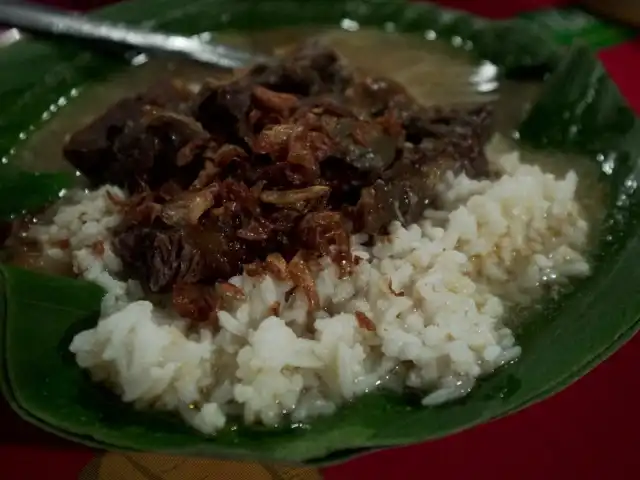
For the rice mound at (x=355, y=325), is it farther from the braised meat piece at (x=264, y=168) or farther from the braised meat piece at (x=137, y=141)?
the braised meat piece at (x=137, y=141)

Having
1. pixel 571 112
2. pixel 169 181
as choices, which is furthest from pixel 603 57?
pixel 169 181

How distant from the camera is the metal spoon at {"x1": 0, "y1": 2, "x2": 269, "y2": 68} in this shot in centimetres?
291

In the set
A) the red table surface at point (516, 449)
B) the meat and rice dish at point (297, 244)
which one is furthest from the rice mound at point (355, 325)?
the red table surface at point (516, 449)

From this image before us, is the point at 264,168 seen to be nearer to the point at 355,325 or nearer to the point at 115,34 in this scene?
the point at 355,325

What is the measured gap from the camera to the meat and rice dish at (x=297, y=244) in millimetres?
1644

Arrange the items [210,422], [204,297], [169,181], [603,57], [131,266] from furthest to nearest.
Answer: [603,57] → [169,181] → [131,266] → [204,297] → [210,422]

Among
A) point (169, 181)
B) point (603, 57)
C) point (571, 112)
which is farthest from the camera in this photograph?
point (603, 57)

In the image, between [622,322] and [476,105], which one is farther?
[476,105]

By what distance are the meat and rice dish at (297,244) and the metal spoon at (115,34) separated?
645 millimetres

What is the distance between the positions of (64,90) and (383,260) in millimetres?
1599

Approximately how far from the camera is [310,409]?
1.63m

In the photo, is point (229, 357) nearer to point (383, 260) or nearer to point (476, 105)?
point (383, 260)

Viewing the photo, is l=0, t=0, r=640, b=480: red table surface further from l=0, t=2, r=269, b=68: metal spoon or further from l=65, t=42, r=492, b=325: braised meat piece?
l=0, t=2, r=269, b=68: metal spoon

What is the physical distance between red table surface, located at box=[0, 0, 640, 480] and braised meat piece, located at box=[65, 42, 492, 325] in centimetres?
41
